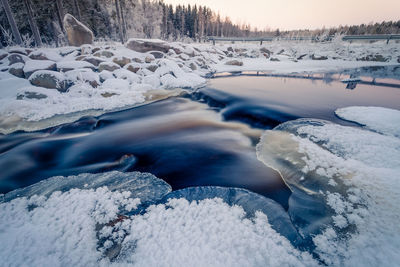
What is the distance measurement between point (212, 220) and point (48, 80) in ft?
22.1

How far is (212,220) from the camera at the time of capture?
164 centimetres

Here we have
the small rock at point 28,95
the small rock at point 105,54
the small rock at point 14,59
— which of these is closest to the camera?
the small rock at point 28,95

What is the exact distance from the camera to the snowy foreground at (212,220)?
1.35 meters

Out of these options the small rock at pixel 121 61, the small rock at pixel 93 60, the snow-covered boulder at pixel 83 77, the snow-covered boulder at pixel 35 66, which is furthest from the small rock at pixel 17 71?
the small rock at pixel 121 61

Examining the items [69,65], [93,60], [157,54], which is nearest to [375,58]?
[157,54]

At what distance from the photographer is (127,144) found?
3541mm

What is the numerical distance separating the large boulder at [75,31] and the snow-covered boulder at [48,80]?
24.4 feet

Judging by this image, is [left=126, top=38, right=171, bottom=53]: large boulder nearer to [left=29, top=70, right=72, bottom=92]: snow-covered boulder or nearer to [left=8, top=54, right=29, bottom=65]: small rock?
[left=8, top=54, right=29, bottom=65]: small rock

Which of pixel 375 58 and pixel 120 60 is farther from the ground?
pixel 120 60

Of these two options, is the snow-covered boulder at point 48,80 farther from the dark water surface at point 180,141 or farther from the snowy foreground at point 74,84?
the dark water surface at point 180,141

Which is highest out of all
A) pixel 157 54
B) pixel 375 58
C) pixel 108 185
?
pixel 157 54

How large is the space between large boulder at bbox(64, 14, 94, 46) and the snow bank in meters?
13.5

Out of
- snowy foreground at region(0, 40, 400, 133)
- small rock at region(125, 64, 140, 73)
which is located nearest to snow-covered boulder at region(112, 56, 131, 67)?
snowy foreground at region(0, 40, 400, 133)

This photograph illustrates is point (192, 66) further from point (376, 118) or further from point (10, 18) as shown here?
point (10, 18)
